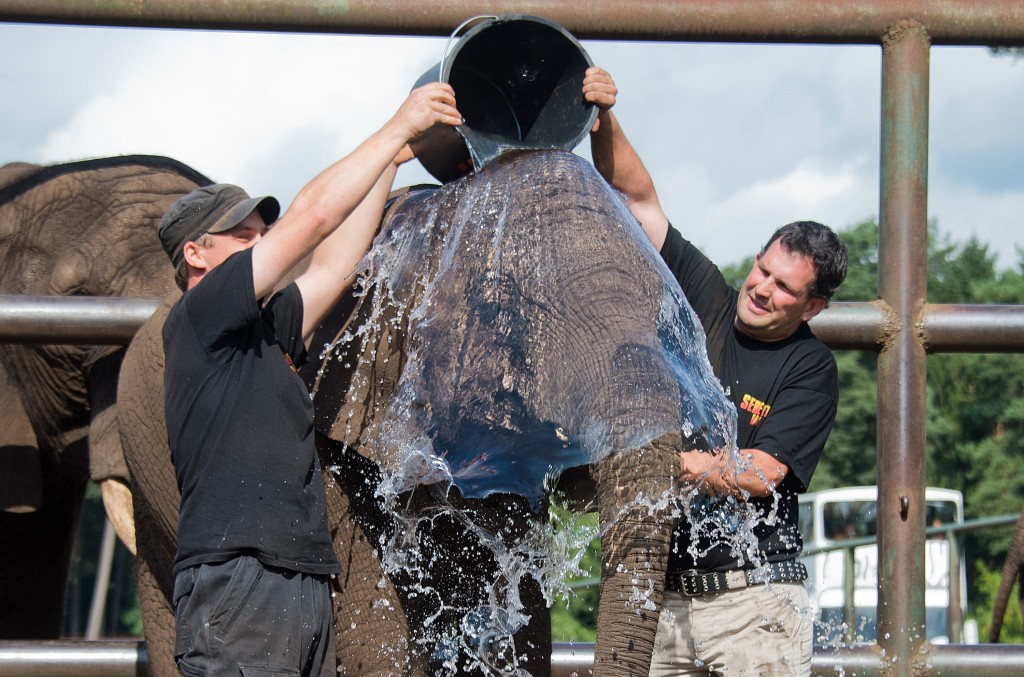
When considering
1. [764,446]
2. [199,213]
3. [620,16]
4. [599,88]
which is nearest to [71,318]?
[199,213]

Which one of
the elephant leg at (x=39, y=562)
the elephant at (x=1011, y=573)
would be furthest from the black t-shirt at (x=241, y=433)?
the elephant at (x=1011, y=573)

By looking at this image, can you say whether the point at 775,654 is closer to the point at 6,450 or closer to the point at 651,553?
the point at 651,553

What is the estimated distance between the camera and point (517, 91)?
2332mm

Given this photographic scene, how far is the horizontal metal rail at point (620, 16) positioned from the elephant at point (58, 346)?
0.94 metres

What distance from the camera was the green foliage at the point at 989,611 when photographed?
13.1 m

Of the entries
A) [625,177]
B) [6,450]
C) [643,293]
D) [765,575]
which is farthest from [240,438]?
[6,450]

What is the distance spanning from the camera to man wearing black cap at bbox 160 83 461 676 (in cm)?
204

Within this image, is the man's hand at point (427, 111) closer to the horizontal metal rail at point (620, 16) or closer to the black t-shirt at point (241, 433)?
the black t-shirt at point (241, 433)

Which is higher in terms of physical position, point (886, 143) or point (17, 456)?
point (886, 143)

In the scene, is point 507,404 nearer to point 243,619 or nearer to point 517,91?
point 243,619

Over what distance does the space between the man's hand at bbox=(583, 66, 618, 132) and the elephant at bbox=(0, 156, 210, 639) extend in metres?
1.50

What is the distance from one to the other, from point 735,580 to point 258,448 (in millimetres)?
1009

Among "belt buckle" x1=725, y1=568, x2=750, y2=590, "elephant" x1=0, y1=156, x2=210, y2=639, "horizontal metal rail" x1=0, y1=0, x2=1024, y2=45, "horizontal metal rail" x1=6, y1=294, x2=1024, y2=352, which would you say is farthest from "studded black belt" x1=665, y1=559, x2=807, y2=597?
"elephant" x1=0, y1=156, x2=210, y2=639

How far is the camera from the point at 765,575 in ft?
8.28
